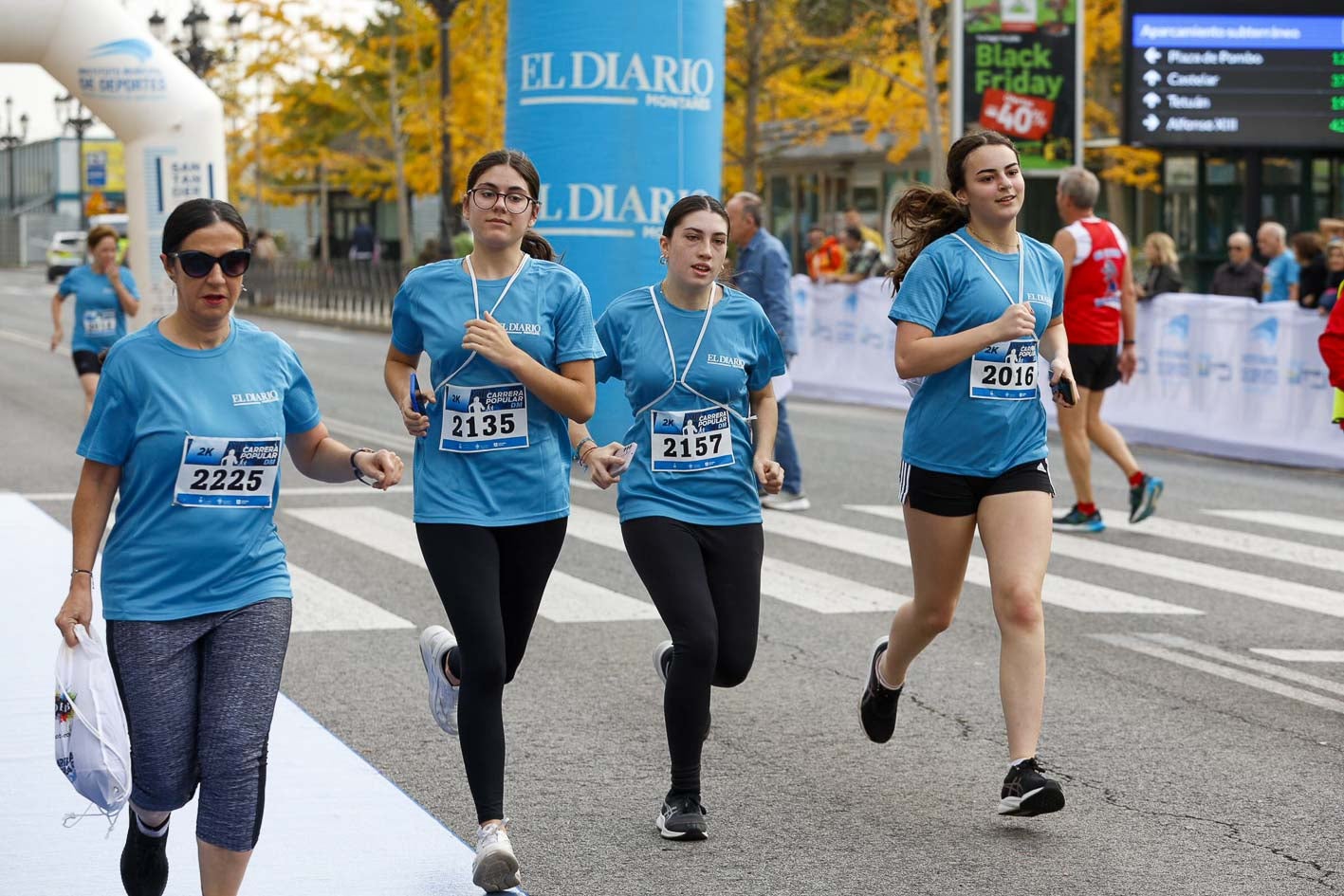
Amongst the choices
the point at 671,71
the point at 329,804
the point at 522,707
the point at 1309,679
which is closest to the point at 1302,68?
the point at 671,71

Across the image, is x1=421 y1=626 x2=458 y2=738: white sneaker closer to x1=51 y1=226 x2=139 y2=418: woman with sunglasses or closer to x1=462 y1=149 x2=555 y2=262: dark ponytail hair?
x1=462 y1=149 x2=555 y2=262: dark ponytail hair

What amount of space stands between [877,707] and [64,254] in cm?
6032

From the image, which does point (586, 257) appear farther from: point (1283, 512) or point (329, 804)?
point (329, 804)

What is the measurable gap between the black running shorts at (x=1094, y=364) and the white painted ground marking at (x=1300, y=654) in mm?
3398

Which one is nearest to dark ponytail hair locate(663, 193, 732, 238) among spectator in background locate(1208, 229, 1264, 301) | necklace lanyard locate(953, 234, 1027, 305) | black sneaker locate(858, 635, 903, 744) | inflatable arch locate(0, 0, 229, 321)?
necklace lanyard locate(953, 234, 1027, 305)

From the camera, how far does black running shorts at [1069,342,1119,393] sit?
37.6 feet

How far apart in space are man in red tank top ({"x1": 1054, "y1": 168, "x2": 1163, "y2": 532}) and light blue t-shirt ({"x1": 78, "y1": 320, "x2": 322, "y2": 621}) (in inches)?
294

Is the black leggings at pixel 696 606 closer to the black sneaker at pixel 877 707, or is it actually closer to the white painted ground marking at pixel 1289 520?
the black sneaker at pixel 877 707

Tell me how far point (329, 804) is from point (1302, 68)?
57.4 ft

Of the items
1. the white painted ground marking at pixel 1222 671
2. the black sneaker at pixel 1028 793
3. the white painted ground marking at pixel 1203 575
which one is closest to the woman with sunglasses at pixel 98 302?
the white painted ground marking at pixel 1203 575

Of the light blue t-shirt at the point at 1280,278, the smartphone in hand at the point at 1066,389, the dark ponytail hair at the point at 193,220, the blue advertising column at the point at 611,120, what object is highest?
the blue advertising column at the point at 611,120

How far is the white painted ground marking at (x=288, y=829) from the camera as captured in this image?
4.99 metres

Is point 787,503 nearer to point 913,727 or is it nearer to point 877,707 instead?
point 913,727

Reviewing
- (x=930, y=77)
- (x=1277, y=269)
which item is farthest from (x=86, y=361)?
(x=930, y=77)
